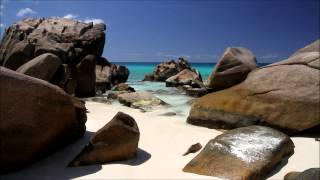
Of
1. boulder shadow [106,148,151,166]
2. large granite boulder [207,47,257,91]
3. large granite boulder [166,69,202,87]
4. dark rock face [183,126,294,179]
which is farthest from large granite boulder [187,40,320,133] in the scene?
large granite boulder [166,69,202,87]

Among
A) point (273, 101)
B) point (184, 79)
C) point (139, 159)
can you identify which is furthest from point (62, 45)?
point (139, 159)

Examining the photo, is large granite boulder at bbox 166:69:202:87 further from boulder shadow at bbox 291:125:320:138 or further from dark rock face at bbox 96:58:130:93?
boulder shadow at bbox 291:125:320:138

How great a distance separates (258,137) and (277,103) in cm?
182

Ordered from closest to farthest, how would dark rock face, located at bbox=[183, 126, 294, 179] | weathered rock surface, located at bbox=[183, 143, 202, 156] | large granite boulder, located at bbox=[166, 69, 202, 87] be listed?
dark rock face, located at bbox=[183, 126, 294, 179]
weathered rock surface, located at bbox=[183, 143, 202, 156]
large granite boulder, located at bbox=[166, 69, 202, 87]

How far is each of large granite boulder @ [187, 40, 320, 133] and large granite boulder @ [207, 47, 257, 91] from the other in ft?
1.01

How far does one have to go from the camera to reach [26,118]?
4.31 metres

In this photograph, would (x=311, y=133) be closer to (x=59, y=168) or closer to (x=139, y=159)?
(x=139, y=159)

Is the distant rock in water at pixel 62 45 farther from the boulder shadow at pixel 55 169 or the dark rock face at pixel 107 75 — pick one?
the boulder shadow at pixel 55 169

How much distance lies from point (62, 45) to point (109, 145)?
11.0 m

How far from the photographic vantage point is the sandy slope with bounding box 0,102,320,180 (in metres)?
4.37

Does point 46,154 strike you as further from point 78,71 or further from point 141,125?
point 78,71

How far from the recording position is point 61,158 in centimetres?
480

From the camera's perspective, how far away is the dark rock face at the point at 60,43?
12.8m

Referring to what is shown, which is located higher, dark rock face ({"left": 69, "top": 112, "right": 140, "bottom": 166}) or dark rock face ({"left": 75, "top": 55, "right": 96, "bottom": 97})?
dark rock face ({"left": 69, "top": 112, "right": 140, "bottom": 166})
